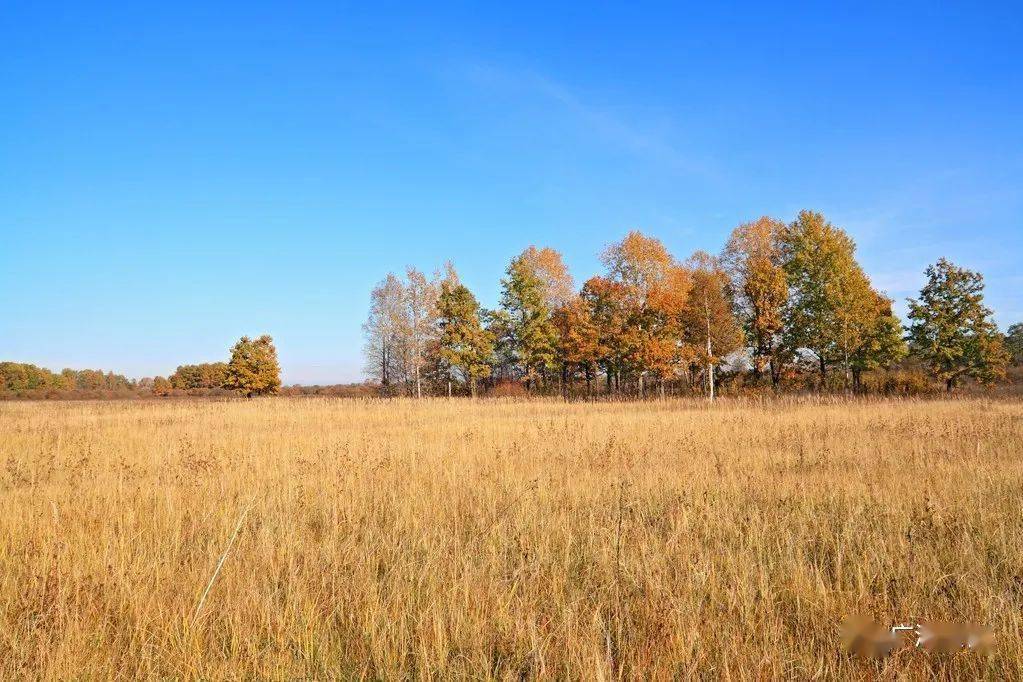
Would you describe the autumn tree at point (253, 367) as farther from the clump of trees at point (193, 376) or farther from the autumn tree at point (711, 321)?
the autumn tree at point (711, 321)

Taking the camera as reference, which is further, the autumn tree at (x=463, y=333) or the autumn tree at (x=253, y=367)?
the autumn tree at (x=253, y=367)

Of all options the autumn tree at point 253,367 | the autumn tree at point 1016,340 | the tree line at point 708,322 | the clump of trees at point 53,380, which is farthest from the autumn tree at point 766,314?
the clump of trees at point 53,380

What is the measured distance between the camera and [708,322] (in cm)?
3183

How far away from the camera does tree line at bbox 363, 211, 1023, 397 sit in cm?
3106

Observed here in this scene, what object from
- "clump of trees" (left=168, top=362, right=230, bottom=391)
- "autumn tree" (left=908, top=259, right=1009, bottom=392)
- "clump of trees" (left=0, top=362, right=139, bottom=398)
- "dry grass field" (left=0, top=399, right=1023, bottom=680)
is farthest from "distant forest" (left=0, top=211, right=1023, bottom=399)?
"clump of trees" (left=0, top=362, right=139, bottom=398)

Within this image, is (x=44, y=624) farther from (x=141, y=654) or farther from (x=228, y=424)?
(x=228, y=424)

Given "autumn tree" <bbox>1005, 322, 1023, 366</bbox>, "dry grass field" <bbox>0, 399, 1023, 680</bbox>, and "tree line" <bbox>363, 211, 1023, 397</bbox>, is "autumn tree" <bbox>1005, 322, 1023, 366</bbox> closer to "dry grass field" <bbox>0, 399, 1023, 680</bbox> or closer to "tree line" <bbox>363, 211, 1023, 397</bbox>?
"tree line" <bbox>363, 211, 1023, 397</bbox>

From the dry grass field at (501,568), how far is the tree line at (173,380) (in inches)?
1870

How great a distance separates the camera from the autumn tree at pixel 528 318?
44.0 meters

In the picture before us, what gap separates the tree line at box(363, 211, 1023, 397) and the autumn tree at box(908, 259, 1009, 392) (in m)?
0.07

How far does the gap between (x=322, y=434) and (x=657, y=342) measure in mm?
26770

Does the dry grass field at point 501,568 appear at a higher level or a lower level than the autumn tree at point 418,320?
lower

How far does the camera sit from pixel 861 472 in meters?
6.83

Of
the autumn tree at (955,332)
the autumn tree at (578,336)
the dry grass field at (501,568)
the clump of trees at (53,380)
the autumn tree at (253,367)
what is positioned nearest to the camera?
the dry grass field at (501,568)
